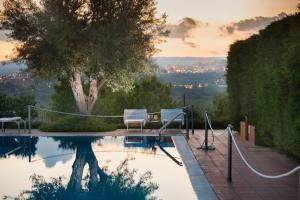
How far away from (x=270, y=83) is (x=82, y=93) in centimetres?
936

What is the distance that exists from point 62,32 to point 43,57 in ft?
3.57

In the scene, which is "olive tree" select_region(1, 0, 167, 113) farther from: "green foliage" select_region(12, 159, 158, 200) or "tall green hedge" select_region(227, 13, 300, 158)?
"green foliage" select_region(12, 159, 158, 200)

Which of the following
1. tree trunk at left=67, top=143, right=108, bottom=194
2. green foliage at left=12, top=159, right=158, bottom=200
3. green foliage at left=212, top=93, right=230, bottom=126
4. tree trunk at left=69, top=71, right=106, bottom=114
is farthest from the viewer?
green foliage at left=212, top=93, right=230, bottom=126

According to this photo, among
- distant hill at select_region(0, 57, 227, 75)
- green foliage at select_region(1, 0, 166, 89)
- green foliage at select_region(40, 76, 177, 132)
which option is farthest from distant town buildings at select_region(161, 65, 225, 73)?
green foliage at select_region(1, 0, 166, 89)

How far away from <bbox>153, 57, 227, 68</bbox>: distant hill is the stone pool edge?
1446cm

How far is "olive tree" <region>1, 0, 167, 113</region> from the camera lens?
16.0 meters

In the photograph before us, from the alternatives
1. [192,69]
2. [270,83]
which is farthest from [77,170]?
[192,69]

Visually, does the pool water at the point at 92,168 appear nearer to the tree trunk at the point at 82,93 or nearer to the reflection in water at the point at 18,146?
the reflection in water at the point at 18,146

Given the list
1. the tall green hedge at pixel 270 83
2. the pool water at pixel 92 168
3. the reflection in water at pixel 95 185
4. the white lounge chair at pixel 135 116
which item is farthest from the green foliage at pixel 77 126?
the reflection in water at pixel 95 185

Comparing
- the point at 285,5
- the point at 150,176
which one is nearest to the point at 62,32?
the point at 150,176

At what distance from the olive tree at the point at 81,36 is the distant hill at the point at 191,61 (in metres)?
9.40

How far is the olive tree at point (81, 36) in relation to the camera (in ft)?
52.5

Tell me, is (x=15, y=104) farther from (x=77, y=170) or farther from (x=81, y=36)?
(x=77, y=170)

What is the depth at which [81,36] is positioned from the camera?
16.2m
